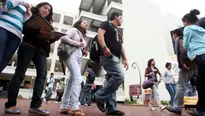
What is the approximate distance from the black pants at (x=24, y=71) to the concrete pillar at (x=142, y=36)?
53.1 feet

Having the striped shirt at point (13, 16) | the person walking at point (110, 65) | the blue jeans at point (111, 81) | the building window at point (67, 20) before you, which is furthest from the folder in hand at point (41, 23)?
the building window at point (67, 20)

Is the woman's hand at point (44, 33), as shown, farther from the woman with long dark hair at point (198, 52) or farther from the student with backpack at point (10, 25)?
the woman with long dark hair at point (198, 52)

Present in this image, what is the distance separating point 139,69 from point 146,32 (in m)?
5.42

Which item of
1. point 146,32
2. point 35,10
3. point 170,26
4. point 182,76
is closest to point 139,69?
point 146,32

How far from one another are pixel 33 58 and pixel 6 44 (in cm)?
47

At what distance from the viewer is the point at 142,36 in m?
21.1

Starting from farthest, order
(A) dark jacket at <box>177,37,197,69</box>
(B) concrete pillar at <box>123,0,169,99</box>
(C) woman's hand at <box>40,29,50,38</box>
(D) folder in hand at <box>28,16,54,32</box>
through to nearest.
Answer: (B) concrete pillar at <box>123,0,169,99</box>
(A) dark jacket at <box>177,37,197,69</box>
(C) woman's hand at <box>40,29,50,38</box>
(D) folder in hand at <box>28,16,54,32</box>

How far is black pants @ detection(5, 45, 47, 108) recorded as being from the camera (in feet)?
7.11

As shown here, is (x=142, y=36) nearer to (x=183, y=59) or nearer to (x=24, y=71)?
(x=183, y=59)

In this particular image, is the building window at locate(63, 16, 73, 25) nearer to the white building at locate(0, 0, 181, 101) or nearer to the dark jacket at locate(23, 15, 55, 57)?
the white building at locate(0, 0, 181, 101)

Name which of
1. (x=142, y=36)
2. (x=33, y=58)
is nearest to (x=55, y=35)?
(x=33, y=58)

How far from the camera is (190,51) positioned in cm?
256

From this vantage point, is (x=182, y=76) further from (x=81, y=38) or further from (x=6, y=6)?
(x=6, y=6)

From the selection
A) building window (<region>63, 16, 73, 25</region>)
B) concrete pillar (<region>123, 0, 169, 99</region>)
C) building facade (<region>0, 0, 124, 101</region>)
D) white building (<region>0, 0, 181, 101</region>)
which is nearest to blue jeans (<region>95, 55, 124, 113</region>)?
building facade (<region>0, 0, 124, 101</region>)
